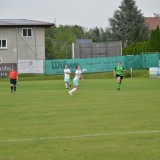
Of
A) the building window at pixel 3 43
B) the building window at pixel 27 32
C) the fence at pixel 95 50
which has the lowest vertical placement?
the fence at pixel 95 50

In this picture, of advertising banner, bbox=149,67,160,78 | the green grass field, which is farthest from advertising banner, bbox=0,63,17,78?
the green grass field

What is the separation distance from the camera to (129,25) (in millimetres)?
103125

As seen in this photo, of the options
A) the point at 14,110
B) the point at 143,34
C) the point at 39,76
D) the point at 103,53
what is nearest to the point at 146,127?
the point at 14,110

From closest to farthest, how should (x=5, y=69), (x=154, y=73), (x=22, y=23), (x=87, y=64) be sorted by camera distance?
(x=154, y=73) < (x=5, y=69) < (x=87, y=64) < (x=22, y=23)

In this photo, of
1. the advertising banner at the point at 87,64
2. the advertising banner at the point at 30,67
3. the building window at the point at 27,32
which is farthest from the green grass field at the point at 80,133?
the building window at the point at 27,32

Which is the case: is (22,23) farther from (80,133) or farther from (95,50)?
(80,133)

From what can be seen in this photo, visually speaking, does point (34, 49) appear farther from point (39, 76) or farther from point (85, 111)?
point (85, 111)

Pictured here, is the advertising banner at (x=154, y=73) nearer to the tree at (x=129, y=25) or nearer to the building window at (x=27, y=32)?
the building window at (x=27, y=32)

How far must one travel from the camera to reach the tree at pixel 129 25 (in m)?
103

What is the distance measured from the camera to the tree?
337ft

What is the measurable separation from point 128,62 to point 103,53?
39.9ft

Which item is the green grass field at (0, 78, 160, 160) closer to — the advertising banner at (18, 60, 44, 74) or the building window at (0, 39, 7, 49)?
the advertising banner at (18, 60, 44, 74)

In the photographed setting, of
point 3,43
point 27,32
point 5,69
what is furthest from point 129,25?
point 5,69

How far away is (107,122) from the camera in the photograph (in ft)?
54.0
